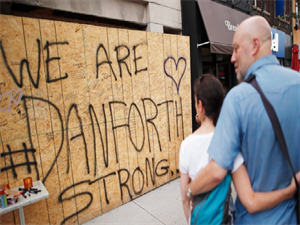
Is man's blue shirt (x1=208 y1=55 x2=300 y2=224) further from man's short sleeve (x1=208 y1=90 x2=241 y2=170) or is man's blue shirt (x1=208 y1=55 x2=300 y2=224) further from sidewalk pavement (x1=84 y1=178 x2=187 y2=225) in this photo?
sidewalk pavement (x1=84 y1=178 x2=187 y2=225)

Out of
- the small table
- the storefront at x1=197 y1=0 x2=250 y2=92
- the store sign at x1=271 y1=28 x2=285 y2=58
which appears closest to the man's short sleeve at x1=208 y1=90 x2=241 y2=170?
the small table

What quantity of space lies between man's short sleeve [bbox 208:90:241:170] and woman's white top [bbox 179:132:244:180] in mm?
232

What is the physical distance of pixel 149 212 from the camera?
3.18 meters

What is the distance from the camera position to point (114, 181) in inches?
131

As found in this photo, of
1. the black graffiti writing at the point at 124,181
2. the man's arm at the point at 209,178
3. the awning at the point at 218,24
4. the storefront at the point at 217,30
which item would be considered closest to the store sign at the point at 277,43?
the storefront at the point at 217,30

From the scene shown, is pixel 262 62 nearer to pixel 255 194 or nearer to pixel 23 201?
pixel 255 194

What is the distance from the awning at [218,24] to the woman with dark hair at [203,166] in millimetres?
4321

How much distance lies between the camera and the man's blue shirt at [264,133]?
106 cm

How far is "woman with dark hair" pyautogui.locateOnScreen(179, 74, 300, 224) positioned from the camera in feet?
3.65

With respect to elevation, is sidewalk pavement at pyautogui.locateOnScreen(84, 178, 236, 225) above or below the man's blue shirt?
below

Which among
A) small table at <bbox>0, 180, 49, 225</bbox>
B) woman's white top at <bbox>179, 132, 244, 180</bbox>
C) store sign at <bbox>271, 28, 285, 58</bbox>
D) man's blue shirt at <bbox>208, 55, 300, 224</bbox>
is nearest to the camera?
man's blue shirt at <bbox>208, 55, 300, 224</bbox>

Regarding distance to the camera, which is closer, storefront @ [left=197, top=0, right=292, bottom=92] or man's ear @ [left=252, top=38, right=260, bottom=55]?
man's ear @ [left=252, top=38, right=260, bottom=55]

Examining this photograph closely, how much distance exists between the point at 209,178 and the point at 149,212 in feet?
7.72

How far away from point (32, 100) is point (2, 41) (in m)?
0.74
